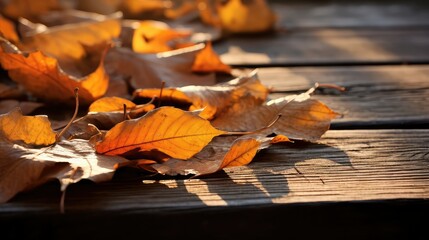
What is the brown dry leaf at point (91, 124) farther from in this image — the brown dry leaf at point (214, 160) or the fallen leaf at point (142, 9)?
the fallen leaf at point (142, 9)

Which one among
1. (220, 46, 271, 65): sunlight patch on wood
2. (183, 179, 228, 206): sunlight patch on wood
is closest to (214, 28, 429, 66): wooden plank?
(220, 46, 271, 65): sunlight patch on wood

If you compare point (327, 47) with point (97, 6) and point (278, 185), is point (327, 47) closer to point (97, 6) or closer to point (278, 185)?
point (97, 6)

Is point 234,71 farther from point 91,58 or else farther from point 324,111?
point 324,111

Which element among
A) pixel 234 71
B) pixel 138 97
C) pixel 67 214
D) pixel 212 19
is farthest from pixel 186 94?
pixel 212 19

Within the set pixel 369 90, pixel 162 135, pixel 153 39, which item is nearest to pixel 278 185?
pixel 162 135

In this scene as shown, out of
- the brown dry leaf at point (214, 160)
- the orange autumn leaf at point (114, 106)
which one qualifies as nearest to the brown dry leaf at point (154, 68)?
the orange autumn leaf at point (114, 106)
